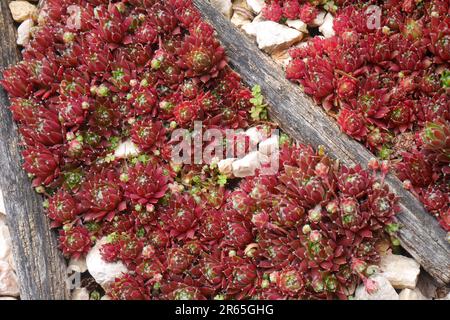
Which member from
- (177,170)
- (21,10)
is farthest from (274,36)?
(21,10)

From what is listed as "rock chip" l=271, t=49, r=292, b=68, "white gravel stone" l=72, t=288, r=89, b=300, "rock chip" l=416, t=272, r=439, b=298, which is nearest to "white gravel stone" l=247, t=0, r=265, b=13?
"rock chip" l=271, t=49, r=292, b=68

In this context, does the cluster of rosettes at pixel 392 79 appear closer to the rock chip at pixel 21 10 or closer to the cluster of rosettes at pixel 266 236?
the cluster of rosettes at pixel 266 236

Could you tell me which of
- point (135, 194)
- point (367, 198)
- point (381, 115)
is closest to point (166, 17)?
point (135, 194)

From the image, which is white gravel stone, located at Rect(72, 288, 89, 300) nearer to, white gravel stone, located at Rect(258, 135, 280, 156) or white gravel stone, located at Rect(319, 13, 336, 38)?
white gravel stone, located at Rect(258, 135, 280, 156)

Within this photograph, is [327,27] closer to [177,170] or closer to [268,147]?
[268,147]

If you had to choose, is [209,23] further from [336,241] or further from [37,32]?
[336,241]
